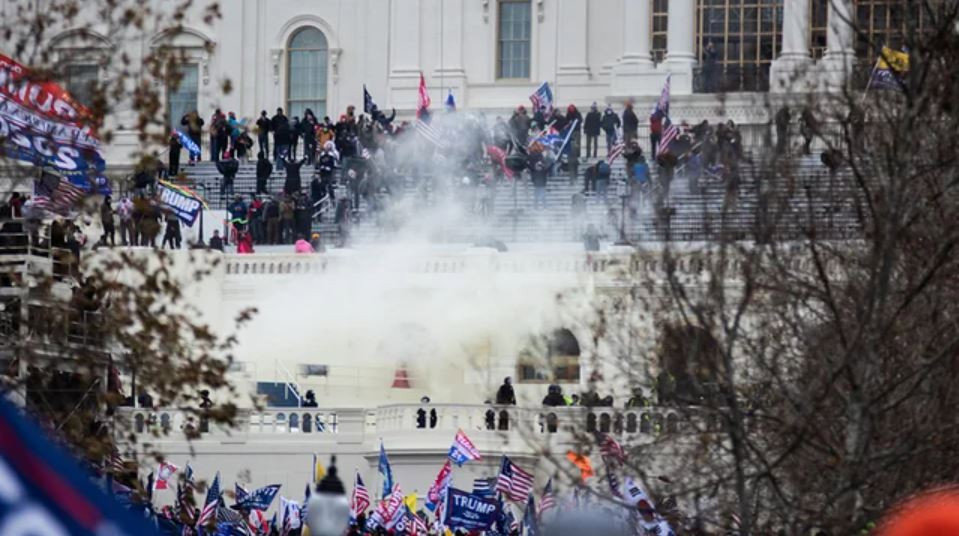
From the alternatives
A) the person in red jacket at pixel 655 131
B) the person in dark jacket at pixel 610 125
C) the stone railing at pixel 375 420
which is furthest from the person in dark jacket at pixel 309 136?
the stone railing at pixel 375 420

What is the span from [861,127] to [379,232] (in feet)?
129

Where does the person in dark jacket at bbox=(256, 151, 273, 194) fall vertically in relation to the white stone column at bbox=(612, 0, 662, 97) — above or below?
below

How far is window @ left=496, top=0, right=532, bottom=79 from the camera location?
76.6m

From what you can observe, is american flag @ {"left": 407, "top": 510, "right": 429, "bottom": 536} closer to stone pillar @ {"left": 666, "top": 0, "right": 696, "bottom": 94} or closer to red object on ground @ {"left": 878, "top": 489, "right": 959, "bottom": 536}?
red object on ground @ {"left": 878, "top": 489, "right": 959, "bottom": 536}

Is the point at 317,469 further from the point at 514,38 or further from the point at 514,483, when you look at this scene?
the point at 514,38

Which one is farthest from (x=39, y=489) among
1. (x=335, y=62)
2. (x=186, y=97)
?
(x=186, y=97)

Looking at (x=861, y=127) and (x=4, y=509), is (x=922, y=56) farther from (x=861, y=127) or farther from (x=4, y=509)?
(x=4, y=509)

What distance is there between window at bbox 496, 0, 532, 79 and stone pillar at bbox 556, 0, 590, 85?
1.17 metres

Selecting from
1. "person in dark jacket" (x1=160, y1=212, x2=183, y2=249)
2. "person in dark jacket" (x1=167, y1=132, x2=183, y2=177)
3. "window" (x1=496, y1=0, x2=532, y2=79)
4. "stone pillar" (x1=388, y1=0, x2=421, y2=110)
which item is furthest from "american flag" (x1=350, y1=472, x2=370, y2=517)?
"window" (x1=496, y1=0, x2=532, y2=79)

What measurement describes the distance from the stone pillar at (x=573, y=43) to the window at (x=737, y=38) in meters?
3.66

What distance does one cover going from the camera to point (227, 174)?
207ft

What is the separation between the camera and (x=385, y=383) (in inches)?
2068

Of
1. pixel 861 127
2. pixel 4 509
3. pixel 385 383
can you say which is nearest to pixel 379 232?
pixel 385 383

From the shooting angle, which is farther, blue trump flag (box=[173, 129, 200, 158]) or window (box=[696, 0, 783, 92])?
window (box=[696, 0, 783, 92])
